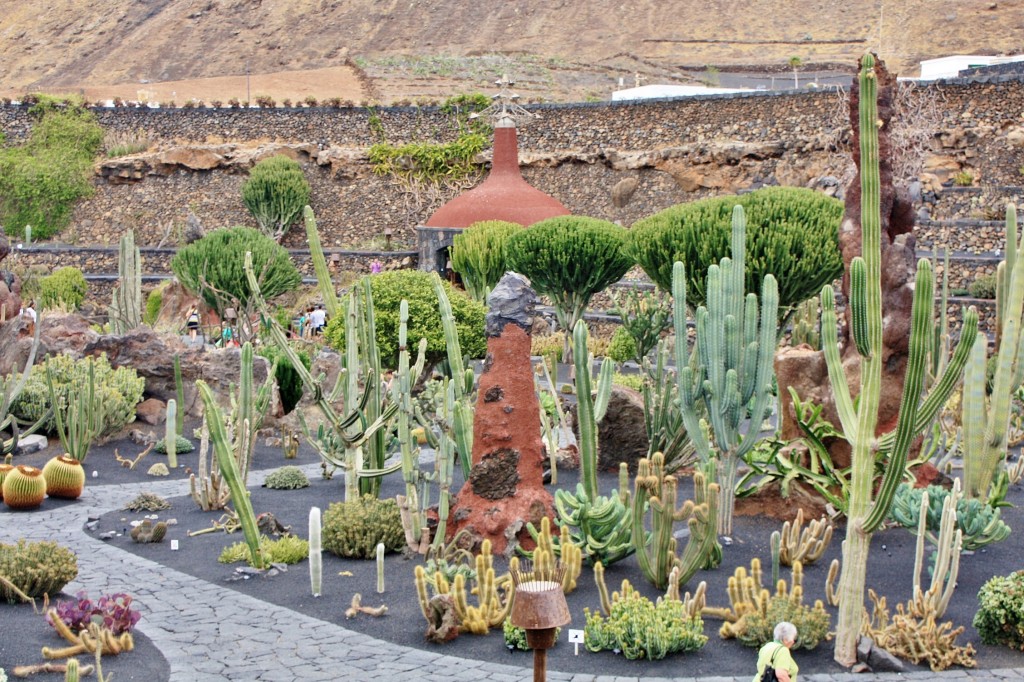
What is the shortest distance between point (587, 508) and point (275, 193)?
3359 cm

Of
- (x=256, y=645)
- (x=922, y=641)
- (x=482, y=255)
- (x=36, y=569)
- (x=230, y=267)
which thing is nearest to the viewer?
(x=922, y=641)

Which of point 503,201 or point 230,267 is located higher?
point 503,201

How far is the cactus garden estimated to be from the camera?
7625 mm

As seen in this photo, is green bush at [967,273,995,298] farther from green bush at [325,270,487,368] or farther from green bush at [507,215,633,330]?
green bush at [325,270,487,368]

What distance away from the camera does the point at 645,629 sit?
768 centimetres

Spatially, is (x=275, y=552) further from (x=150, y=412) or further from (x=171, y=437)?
(x=150, y=412)

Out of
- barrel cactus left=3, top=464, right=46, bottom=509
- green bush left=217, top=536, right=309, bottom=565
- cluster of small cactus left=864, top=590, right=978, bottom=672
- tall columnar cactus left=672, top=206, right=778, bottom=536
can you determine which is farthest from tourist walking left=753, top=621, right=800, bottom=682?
barrel cactus left=3, top=464, right=46, bottom=509

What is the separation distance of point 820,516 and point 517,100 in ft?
118

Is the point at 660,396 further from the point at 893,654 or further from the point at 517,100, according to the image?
the point at 517,100

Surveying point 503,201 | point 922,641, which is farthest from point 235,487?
point 503,201

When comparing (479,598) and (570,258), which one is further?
(570,258)

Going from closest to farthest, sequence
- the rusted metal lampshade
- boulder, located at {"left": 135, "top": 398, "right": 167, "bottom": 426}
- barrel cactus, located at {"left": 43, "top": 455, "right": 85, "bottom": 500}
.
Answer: the rusted metal lampshade, barrel cactus, located at {"left": 43, "top": 455, "right": 85, "bottom": 500}, boulder, located at {"left": 135, "top": 398, "right": 167, "bottom": 426}

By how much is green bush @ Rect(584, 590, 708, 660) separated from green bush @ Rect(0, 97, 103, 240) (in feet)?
130

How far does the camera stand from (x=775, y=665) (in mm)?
5949
